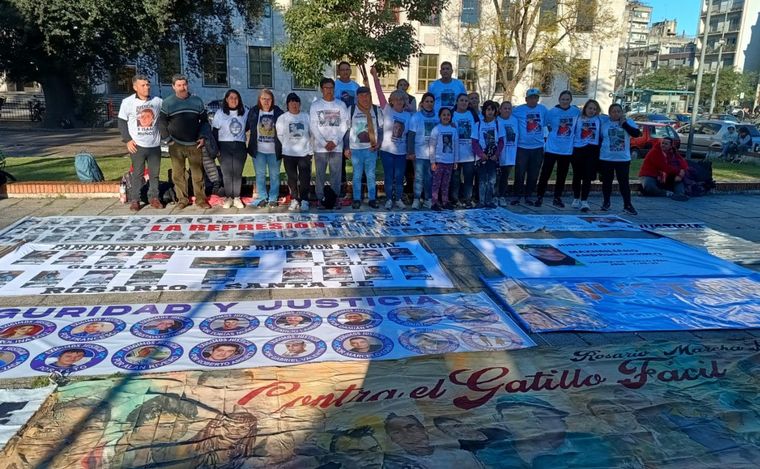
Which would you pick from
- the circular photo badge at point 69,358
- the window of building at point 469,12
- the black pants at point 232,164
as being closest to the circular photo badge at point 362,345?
the circular photo badge at point 69,358

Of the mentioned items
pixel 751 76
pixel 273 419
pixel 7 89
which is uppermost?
pixel 751 76

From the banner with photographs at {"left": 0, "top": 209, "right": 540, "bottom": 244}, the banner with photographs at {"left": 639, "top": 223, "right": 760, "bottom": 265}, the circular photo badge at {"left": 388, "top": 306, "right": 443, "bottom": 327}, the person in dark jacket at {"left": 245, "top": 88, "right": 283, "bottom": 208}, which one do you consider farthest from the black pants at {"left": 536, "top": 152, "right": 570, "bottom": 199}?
the circular photo badge at {"left": 388, "top": 306, "right": 443, "bottom": 327}

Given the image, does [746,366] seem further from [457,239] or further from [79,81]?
[79,81]

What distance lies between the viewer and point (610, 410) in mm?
3152

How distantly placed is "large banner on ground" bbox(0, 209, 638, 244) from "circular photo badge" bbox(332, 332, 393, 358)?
277 cm

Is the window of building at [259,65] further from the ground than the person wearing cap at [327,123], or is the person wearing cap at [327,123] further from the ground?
the window of building at [259,65]

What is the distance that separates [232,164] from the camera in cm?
794

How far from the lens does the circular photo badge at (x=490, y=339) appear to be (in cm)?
394

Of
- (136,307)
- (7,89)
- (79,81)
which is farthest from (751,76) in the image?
(136,307)

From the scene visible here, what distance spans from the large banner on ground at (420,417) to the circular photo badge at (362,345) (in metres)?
0.16

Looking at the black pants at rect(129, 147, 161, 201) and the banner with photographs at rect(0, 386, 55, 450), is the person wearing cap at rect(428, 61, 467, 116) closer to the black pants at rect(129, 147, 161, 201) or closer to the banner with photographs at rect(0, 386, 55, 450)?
the black pants at rect(129, 147, 161, 201)

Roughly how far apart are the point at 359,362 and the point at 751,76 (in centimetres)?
7303

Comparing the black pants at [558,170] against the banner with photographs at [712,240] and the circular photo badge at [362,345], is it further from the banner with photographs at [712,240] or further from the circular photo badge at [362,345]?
the circular photo badge at [362,345]

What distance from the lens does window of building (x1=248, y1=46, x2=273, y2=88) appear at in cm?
3181
